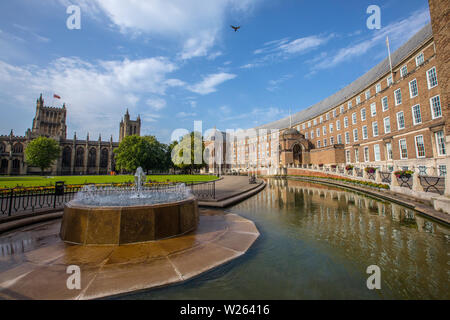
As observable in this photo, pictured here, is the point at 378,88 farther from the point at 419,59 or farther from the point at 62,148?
the point at 62,148

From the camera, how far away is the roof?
25.4 m

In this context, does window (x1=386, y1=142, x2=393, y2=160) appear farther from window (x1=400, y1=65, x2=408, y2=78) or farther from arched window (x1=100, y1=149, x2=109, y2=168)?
arched window (x1=100, y1=149, x2=109, y2=168)

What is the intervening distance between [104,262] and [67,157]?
301 ft

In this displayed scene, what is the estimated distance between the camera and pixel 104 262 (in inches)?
142

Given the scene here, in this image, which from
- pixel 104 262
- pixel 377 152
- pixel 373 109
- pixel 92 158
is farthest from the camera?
pixel 92 158

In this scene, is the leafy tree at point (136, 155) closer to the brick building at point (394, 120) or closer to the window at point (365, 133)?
the brick building at point (394, 120)

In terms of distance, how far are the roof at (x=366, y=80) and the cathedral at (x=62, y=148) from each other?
69.0 meters

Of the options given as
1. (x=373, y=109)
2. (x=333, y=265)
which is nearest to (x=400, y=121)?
(x=373, y=109)

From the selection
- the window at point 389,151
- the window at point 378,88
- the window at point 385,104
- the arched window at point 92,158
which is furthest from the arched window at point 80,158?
the window at point 378,88

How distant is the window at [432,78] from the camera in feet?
67.0

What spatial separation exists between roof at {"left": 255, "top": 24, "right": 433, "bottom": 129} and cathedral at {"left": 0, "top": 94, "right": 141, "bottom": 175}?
69.0m
